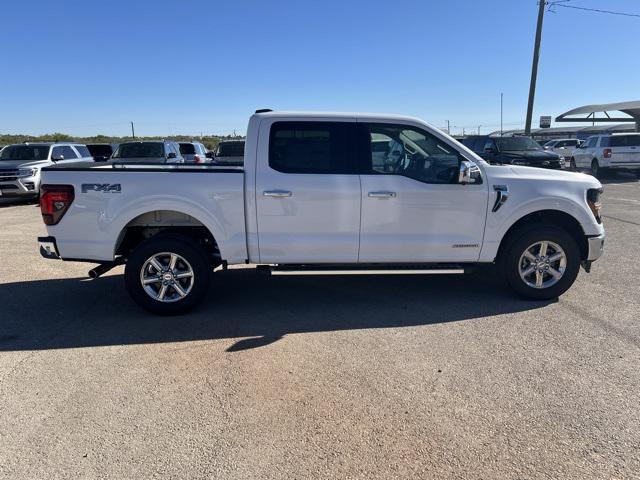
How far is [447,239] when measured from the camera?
5.09 m

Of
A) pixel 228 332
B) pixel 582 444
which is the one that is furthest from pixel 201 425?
pixel 582 444

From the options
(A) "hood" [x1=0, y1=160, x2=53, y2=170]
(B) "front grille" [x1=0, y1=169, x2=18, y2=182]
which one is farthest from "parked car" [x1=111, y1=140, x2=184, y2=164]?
(B) "front grille" [x1=0, y1=169, x2=18, y2=182]

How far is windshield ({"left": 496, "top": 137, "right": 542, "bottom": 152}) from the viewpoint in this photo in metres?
16.1

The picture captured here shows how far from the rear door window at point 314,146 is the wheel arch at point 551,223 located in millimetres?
1888

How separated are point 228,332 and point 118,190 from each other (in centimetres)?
179

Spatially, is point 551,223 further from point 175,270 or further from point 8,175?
point 8,175

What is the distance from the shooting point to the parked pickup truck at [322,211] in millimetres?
4797

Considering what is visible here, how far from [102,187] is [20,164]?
11.9 metres

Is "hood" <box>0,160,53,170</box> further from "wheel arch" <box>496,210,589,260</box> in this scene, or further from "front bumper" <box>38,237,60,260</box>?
"wheel arch" <box>496,210,589,260</box>

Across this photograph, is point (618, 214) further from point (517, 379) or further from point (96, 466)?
point (96, 466)

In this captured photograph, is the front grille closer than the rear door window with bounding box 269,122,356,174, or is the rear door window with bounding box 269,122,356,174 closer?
the rear door window with bounding box 269,122,356,174

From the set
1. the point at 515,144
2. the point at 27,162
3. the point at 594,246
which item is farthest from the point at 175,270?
the point at 515,144

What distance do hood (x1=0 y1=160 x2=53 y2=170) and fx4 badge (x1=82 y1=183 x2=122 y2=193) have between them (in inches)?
448

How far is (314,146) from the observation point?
5.01 m
